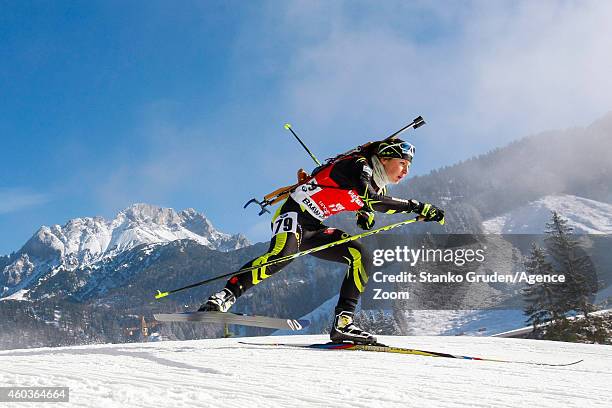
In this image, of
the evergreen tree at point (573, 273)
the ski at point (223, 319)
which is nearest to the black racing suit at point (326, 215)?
the ski at point (223, 319)

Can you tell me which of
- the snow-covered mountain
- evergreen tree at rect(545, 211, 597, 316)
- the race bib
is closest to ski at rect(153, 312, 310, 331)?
the race bib

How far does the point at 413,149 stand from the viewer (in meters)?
5.74

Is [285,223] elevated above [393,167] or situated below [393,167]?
below

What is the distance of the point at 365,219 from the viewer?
5.86 meters

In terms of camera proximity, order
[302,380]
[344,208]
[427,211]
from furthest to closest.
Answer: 1. [344,208]
2. [427,211]
3. [302,380]

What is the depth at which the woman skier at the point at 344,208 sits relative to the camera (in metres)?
5.42

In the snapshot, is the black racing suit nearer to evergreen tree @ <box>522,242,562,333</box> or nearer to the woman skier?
the woman skier

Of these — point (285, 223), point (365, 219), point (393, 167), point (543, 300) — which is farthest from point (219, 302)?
point (543, 300)

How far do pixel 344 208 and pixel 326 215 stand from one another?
203 millimetres

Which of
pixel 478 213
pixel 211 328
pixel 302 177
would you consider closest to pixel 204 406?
pixel 302 177

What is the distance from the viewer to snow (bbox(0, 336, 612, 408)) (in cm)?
238

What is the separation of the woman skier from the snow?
96 centimetres

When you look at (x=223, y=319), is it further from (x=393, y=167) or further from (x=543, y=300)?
(x=543, y=300)

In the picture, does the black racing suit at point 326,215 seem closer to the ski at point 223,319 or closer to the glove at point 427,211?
the glove at point 427,211
